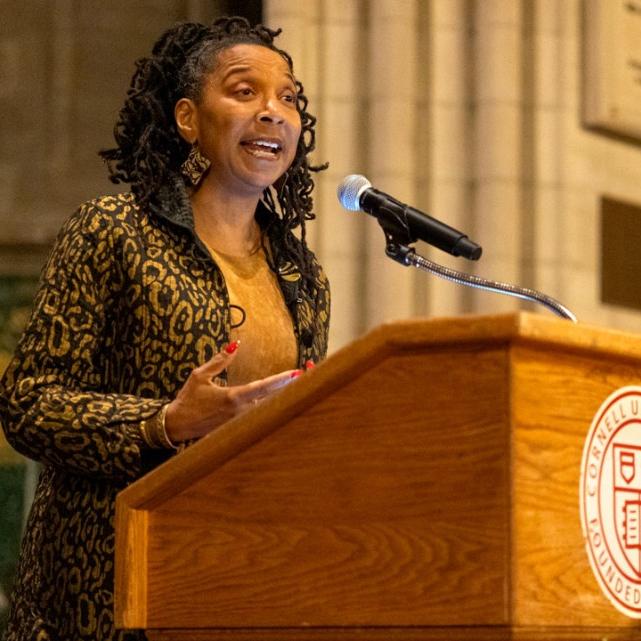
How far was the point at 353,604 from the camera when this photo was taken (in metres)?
1.98

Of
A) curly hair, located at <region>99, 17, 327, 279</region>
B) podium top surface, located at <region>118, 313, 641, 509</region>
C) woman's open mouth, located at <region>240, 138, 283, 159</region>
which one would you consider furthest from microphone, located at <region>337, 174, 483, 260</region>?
podium top surface, located at <region>118, 313, 641, 509</region>

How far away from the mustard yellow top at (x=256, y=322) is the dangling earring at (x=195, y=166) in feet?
0.52

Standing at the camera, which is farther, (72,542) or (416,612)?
(72,542)

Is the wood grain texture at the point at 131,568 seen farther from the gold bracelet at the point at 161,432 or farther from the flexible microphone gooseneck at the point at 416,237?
the flexible microphone gooseneck at the point at 416,237

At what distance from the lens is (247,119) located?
2.87 metres

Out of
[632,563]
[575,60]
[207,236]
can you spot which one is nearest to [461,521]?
[632,563]

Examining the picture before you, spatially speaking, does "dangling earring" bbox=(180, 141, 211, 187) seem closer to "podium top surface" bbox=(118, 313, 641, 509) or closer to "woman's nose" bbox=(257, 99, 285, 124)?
"woman's nose" bbox=(257, 99, 285, 124)

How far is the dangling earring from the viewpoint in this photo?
9.59ft

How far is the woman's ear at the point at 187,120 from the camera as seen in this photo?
294 cm

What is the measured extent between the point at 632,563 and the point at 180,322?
0.96 metres

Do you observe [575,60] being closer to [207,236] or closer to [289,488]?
[207,236]

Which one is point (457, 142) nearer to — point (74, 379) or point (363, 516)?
point (74, 379)

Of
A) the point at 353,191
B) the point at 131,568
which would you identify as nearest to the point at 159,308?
the point at 353,191

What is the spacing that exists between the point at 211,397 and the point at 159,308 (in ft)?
1.35
